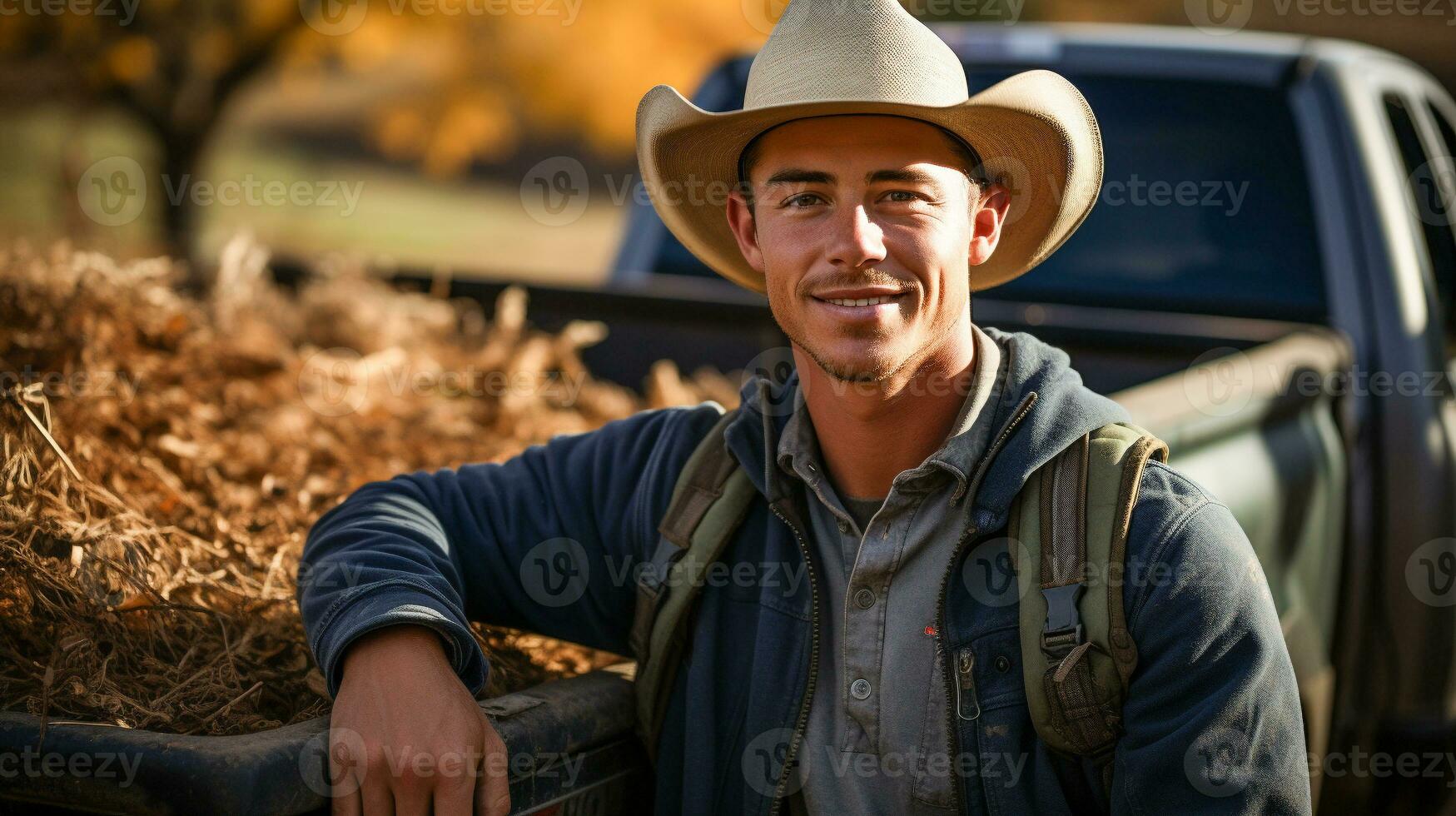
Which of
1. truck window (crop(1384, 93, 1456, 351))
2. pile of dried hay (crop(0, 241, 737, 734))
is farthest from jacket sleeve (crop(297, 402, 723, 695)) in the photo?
truck window (crop(1384, 93, 1456, 351))

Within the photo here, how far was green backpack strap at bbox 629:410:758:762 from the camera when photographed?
7.77 feet

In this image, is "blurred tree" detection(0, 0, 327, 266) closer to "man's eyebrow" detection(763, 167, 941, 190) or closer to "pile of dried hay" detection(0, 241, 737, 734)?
"pile of dried hay" detection(0, 241, 737, 734)

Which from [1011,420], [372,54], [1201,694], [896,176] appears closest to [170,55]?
[372,54]

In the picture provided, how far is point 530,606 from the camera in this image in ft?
8.27

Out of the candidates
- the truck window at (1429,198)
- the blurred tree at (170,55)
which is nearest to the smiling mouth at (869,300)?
the truck window at (1429,198)

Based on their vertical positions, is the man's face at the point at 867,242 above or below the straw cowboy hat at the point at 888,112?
below

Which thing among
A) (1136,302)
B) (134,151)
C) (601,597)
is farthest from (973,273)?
(134,151)

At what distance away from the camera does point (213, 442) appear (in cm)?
311

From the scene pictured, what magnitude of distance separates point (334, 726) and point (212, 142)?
1104 centimetres

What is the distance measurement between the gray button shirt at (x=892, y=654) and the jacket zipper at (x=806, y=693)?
0.02 metres

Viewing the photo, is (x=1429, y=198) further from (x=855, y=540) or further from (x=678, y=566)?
(x=678, y=566)

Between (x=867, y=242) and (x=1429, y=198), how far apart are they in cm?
326

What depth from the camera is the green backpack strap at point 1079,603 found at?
2.03m

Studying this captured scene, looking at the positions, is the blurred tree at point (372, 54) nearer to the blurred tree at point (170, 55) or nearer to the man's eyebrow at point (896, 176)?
the blurred tree at point (170, 55)
